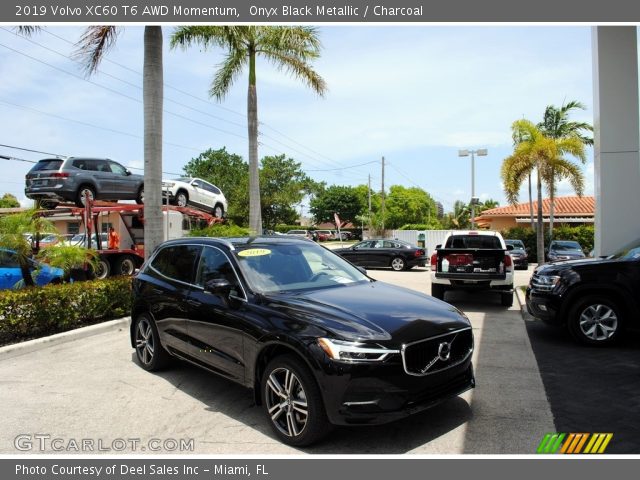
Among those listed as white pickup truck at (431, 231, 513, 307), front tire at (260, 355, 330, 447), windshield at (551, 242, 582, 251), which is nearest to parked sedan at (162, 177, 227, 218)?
white pickup truck at (431, 231, 513, 307)

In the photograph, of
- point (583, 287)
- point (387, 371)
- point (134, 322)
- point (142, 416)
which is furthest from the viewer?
point (583, 287)

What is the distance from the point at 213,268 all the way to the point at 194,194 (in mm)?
14407

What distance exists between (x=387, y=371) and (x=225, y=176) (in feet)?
226

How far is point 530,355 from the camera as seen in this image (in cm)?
652

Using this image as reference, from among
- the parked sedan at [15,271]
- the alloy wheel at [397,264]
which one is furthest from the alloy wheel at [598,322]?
the alloy wheel at [397,264]

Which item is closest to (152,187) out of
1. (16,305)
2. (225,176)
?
(16,305)

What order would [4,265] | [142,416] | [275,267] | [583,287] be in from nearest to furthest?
[142,416], [275,267], [583,287], [4,265]

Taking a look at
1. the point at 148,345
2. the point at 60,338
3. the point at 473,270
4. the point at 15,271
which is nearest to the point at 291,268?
the point at 148,345

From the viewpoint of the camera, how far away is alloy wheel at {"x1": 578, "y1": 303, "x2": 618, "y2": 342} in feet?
22.2

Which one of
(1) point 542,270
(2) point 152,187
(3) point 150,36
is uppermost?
(3) point 150,36

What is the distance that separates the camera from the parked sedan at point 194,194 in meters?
17.9

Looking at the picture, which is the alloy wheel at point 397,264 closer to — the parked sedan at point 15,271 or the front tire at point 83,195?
the front tire at point 83,195

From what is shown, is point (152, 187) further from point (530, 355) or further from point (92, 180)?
point (530, 355)

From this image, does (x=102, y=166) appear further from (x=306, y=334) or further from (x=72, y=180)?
(x=306, y=334)
